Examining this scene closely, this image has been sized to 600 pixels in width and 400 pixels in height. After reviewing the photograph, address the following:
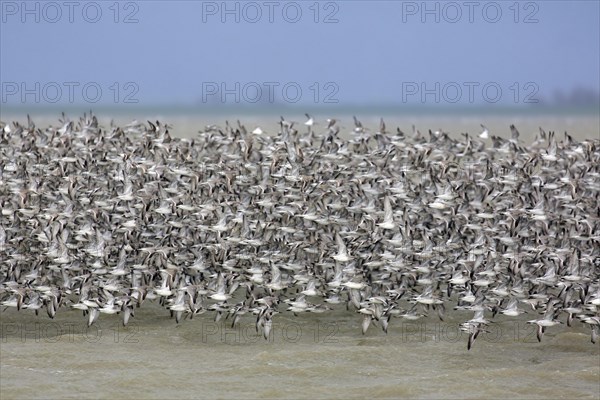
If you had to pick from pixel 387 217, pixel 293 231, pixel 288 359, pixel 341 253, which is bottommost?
pixel 288 359

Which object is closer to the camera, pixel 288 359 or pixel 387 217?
pixel 288 359

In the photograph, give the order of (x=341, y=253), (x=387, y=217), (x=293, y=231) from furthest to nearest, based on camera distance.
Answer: (x=293, y=231), (x=387, y=217), (x=341, y=253)

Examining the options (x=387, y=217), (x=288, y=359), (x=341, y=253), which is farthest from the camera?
(x=387, y=217)

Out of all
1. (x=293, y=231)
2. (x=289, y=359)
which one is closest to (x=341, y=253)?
(x=293, y=231)

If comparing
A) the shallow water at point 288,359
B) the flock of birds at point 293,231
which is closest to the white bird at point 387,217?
the flock of birds at point 293,231

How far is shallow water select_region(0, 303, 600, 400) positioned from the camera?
14109mm

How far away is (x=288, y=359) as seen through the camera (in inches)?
605

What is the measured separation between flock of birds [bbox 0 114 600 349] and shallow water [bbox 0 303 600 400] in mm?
342

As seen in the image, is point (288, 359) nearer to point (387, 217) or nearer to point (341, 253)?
point (341, 253)

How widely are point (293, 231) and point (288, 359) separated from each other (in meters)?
2.69

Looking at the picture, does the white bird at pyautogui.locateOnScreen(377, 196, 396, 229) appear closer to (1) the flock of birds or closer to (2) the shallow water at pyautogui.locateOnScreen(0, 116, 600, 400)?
(1) the flock of birds

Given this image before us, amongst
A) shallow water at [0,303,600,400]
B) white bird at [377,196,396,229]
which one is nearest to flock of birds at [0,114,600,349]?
white bird at [377,196,396,229]

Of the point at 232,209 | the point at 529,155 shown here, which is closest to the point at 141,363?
the point at 232,209

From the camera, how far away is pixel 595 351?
52.9 ft
